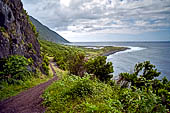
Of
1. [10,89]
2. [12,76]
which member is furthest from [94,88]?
[12,76]

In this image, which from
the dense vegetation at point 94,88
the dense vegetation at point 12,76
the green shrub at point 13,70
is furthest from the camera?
the green shrub at point 13,70

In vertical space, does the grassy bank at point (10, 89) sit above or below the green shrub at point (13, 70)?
below

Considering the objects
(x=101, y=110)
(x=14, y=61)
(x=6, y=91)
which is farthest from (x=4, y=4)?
(x=101, y=110)

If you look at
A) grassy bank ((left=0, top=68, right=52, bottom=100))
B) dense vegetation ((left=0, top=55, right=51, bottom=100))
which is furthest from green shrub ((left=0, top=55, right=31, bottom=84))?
grassy bank ((left=0, top=68, right=52, bottom=100))

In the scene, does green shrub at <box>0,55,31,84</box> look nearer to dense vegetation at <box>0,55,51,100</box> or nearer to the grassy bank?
dense vegetation at <box>0,55,51,100</box>

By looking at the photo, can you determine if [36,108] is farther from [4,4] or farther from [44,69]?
[44,69]

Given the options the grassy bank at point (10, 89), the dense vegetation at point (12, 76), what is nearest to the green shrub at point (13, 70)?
the dense vegetation at point (12, 76)

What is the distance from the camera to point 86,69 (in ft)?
46.3

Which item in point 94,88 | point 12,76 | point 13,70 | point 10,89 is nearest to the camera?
point 94,88

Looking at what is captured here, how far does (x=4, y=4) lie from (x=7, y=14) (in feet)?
3.58

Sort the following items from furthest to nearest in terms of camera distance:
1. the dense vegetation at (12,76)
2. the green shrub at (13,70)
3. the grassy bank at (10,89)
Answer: the green shrub at (13,70)
the dense vegetation at (12,76)
the grassy bank at (10,89)

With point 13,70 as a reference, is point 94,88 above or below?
above

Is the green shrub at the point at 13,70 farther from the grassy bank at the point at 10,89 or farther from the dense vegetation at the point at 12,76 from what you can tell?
the grassy bank at the point at 10,89

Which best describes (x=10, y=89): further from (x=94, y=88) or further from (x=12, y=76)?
(x=94, y=88)
